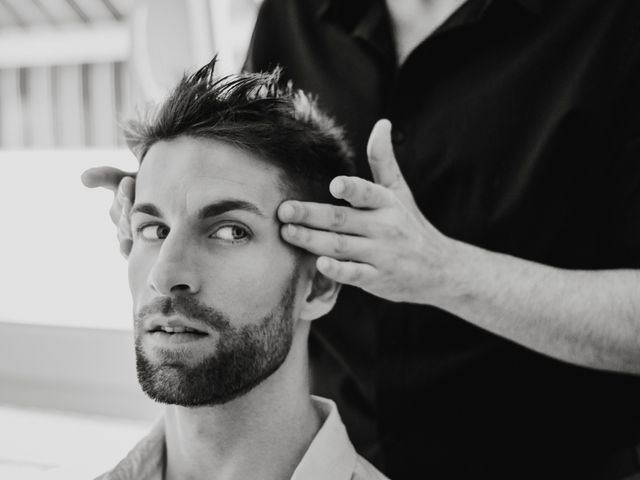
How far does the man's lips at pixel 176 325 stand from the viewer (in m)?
1.34

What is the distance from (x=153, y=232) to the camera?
149 centimetres

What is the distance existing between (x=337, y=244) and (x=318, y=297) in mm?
298

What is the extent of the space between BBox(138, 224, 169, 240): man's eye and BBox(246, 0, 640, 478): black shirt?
1.84 feet

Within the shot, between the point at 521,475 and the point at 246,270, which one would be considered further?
the point at 521,475

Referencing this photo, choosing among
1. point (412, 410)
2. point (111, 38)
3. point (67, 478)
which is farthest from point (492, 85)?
point (111, 38)

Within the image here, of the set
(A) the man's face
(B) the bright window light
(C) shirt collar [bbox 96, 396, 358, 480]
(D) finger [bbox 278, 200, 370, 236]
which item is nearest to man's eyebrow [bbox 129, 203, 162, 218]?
(A) the man's face

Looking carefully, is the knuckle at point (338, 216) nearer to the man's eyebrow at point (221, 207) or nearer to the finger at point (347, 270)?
the finger at point (347, 270)

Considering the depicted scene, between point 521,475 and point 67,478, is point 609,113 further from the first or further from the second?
point 67,478

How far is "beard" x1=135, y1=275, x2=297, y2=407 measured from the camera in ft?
4.37

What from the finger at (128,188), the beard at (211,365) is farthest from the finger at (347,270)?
the finger at (128,188)

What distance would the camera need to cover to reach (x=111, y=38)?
287 centimetres

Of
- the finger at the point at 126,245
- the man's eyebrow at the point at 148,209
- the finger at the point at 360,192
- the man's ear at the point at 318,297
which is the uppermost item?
Answer: the finger at the point at 360,192

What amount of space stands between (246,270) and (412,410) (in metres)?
0.61

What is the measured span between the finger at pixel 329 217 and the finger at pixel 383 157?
102 mm
